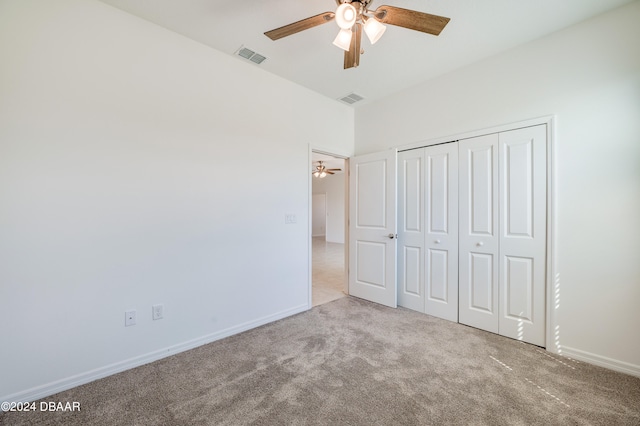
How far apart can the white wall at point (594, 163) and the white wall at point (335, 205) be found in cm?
746

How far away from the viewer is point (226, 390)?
1.74 m

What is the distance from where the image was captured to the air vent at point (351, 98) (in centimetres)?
340

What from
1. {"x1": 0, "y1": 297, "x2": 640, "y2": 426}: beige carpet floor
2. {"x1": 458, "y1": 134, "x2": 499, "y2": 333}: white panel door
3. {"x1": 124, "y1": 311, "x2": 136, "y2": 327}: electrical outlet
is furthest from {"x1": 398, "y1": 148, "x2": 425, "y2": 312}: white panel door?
{"x1": 124, "y1": 311, "x2": 136, "y2": 327}: electrical outlet

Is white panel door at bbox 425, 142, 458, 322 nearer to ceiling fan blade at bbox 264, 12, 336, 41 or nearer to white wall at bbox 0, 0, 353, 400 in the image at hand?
white wall at bbox 0, 0, 353, 400

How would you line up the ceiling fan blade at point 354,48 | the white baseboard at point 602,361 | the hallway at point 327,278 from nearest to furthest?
the ceiling fan blade at point 354,48, the white baseboard at point 602,361, the hallway at point 327,278

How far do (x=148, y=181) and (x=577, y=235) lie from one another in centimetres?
364

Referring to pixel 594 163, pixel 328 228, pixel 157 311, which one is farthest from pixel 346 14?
pixel 328 228

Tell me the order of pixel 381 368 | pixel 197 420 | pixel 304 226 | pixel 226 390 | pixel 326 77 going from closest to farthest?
pixel 197 420, pixel 226 390, pixel 381 368, pixel 326 77, pixel 304 226

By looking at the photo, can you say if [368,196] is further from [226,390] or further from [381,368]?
[226,390]

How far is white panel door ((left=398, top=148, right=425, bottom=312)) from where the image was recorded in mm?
3119

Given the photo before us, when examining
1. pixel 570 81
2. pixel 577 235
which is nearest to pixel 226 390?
pixel 577 235

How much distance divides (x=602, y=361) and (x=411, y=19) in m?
2.97

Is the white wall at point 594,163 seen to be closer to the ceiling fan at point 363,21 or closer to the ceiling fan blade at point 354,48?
the ceiling fan at point 363,21

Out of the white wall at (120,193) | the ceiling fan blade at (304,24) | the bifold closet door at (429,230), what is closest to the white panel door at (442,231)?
the bifold closet door at (429,230)
